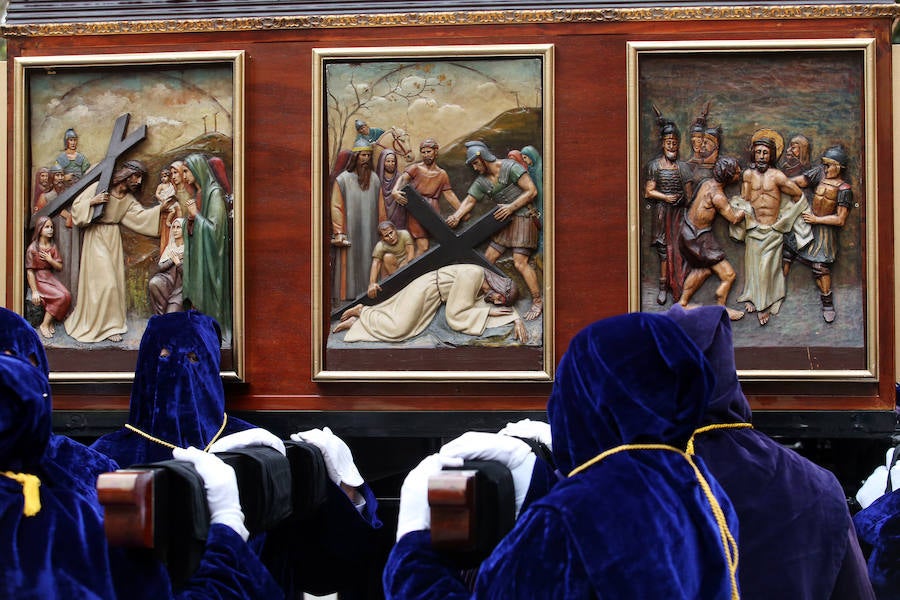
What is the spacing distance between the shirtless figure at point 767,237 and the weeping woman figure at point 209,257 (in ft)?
7.92

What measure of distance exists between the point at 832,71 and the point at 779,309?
1108 millimetres

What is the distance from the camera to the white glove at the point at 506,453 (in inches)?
113

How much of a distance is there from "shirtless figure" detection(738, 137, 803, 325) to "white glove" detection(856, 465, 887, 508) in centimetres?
83

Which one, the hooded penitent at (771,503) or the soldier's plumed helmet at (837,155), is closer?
the hooded penitent at (771,503)

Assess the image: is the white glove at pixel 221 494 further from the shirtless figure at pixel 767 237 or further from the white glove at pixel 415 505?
the shirtless figure at pixel 767 237

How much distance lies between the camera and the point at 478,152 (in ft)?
16.7

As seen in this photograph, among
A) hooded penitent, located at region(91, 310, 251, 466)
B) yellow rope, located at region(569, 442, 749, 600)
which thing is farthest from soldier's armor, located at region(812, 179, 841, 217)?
yellow rope, located at region(569, 442, 749, 600)

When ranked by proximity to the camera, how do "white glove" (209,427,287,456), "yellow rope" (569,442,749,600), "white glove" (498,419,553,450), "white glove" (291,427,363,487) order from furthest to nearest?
"white glove" (291,427,363,487), "white glove" (209,427,287,456), "white glove" (498,419,553,450), "yellow rope" (569,442,749,600)

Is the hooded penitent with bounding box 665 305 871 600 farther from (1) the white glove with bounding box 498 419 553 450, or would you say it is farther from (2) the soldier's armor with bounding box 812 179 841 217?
(2) the soldier's armor with bounding box 812 179 841 217

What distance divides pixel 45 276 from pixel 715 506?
3.94 m

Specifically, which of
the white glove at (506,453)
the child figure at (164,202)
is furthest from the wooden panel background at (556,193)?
the white glove at (506,453)

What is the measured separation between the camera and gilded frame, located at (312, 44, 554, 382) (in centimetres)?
507

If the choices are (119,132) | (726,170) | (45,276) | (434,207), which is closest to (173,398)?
(45,276)

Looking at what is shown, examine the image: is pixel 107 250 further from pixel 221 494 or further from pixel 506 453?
pixel 506 453
